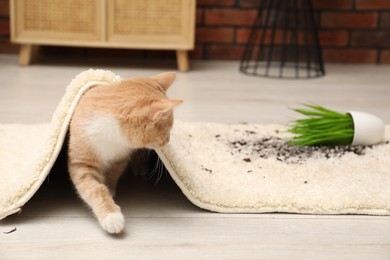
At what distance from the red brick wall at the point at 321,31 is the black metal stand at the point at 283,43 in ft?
0.21

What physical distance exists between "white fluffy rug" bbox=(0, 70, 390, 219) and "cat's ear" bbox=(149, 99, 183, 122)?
15 centimetres

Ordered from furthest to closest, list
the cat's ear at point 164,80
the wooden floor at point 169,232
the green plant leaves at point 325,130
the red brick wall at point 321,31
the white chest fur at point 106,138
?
the red brick wall at point 321,31, the green plant leaves at point 325,130, the cat's ear at point 164,80, the white chest fur at point 106,138, the wooden floor at point 169,232

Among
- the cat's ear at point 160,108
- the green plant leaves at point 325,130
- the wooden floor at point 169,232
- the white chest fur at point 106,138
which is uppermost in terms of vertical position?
the cat's ear at point 160,108

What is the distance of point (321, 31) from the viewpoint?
130 inches

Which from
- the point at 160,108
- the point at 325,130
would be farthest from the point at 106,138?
the point at 325,130

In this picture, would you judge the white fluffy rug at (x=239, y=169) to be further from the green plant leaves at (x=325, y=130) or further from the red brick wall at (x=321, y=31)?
the red brick wall at (x=321, y=31)

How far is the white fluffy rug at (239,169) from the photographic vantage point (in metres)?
1.26

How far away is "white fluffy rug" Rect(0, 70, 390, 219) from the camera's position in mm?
1262

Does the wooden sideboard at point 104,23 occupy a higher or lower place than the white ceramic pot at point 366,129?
higher

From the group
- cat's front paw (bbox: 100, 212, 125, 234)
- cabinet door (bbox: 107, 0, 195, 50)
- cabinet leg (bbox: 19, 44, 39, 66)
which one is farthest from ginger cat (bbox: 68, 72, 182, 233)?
cabinet leg (bbox: 19, 44, 39, 66)

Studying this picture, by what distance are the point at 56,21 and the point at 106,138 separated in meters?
1.84

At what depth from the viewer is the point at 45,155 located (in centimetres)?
123

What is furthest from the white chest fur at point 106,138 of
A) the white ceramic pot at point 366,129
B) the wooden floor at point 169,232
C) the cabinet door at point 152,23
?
the cabinet door at point 152,23

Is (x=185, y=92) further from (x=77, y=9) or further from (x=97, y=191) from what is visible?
(x=97, y=191)
